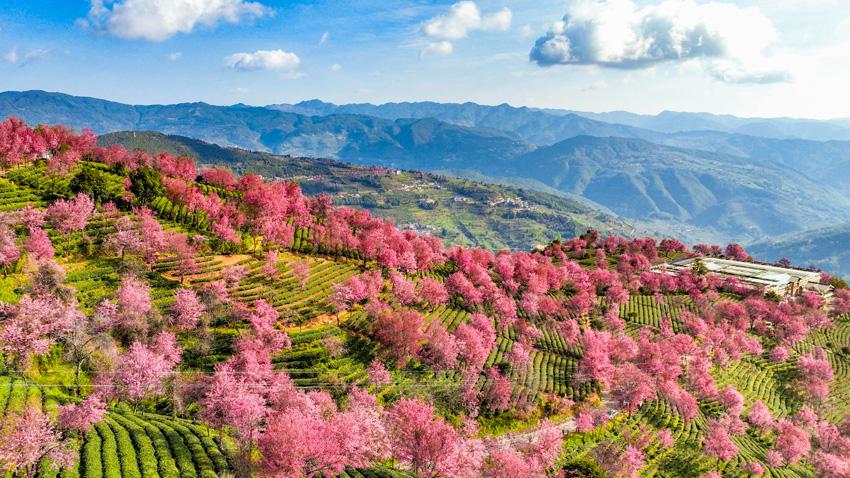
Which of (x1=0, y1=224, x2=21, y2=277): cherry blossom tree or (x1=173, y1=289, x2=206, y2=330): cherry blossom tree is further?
(x1=173, y1=289, x2=206, y2=330): cherry blossom tree

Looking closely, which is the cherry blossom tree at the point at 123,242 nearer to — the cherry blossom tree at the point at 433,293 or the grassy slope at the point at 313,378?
the grassy slope at the point at 313,378

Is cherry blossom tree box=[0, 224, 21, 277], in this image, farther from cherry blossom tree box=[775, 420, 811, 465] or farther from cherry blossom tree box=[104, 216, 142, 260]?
cherry blossom tree box=[775, 420, 811, 465]

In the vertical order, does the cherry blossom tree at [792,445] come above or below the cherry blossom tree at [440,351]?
below

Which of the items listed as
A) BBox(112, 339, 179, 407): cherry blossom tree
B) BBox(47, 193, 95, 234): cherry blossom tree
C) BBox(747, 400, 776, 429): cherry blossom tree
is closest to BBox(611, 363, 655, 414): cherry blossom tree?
BBox(747, 400, 776, 429): cherry blossom tree

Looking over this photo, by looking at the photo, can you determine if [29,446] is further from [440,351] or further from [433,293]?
[433,293]

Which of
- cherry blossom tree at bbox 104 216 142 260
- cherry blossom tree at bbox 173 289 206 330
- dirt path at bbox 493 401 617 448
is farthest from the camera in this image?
cherry blossom tree at bbox 104 216 142 260

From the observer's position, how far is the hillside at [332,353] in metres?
36.0

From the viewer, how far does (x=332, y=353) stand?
54.6 m

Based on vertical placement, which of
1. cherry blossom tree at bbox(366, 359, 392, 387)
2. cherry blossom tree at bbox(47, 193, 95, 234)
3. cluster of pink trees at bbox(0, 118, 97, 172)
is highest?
cluster of pink trees at bbox(0, 118, 97, 172)

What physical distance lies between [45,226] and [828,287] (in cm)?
18065

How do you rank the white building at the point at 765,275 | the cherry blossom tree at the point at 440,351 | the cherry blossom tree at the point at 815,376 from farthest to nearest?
the white building at the point at 765,275
the cherry blossom tree at the point at 815,376
the cherry blossom tree at the point at 440,351

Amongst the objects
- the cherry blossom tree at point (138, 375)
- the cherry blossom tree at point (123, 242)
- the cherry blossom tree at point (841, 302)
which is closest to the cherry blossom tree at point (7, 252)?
the cherry blossom tree at point (123, 242)

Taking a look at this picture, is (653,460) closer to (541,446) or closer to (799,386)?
(541,446)

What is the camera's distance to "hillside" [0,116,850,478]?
35969 mm
